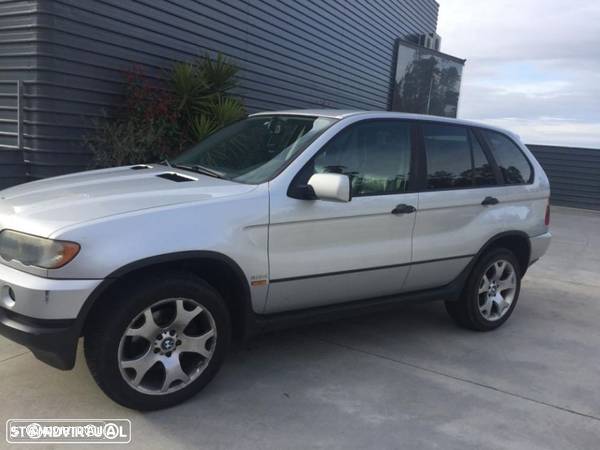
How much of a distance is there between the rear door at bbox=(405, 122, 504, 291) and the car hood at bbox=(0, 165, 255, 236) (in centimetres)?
148

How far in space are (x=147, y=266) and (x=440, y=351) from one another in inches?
96.4

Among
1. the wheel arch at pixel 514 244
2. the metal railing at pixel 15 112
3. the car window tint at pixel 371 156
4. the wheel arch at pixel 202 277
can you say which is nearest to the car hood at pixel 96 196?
the wheel arch at pixel 202 277

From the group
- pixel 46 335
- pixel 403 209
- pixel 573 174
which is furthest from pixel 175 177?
pixel 573 174

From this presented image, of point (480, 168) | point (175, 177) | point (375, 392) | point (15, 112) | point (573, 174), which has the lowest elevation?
point (375, 392)

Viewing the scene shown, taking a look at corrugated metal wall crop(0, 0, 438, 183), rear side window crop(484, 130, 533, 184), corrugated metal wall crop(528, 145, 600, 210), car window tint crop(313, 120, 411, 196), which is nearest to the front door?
car window tint crop(313, 120, 411, 196)

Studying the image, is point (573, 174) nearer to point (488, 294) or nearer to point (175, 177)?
point (488, 294)

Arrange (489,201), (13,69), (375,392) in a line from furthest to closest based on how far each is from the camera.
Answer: (13,69) → (489,201) → (375,392)

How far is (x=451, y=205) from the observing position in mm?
4277

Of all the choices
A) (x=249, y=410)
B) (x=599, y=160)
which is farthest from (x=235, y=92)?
(x=599, y=160)

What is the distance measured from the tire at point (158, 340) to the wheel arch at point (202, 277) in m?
0.05

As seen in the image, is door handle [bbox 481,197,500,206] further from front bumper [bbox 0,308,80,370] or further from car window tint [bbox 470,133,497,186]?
front bumper [bbox 0,308,80,370]

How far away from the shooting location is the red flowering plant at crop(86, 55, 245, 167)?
6.46 meters

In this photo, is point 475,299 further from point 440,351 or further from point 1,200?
point 1,200

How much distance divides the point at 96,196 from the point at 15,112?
3925 mm
